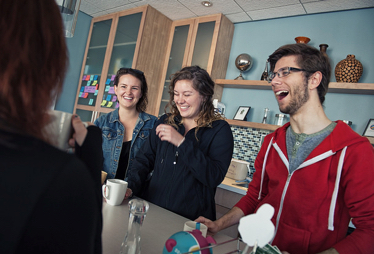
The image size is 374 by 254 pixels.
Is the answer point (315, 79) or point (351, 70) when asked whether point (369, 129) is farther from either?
point (315, 79)

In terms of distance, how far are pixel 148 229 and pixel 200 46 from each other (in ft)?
9.16

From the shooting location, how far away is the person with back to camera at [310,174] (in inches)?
37.0

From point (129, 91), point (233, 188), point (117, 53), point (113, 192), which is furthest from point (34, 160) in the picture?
point (117, 53)

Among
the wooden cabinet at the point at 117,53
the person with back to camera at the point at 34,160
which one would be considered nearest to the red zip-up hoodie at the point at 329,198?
the person with back to camera at the point at 34,160

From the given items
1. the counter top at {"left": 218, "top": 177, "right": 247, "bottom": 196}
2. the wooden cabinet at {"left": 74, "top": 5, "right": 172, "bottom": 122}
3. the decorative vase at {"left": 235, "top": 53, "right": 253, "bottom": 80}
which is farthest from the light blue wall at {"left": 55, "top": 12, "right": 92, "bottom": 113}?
the counter top at {"left": 218, "top": 177, "right": 247, "bottom": 196}

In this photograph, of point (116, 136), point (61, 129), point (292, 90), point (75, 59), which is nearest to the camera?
point (61, 129)

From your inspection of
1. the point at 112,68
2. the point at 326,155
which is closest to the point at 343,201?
the point at 326,155

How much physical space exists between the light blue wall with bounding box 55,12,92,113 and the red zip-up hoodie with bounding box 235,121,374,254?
4.01 m

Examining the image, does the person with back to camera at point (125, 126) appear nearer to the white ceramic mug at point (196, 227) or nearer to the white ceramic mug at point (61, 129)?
the white ceramic mug at point (196, 227)

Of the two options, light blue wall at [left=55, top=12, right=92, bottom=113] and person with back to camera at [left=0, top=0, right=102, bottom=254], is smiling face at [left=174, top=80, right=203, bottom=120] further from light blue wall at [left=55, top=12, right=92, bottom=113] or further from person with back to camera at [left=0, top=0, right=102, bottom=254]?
light blue wall at [left=55, top=12, right=92, bottom=113]

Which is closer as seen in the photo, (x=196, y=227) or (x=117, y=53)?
(x=196, y=227)

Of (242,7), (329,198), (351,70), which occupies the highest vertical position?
(242,7)

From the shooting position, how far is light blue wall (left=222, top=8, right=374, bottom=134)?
2562 millimetres

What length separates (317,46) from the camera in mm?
2820
